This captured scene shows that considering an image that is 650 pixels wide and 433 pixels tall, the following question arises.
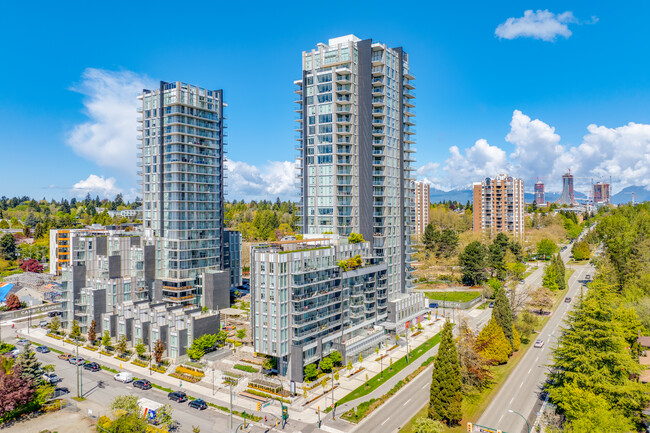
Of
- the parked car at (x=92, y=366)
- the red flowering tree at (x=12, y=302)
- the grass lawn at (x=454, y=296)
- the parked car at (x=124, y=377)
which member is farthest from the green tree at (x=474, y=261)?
the red flowering tree at (x=12, y=302)

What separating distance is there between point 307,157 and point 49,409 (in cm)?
6347

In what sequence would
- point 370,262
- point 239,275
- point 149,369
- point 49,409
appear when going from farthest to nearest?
point 239,275 → point 370,262 → point 149,369 → point 49,409

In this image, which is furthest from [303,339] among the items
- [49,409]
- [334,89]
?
[334,89]

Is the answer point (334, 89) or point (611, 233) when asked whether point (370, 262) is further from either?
point (611, 233)

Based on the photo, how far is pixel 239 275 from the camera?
126688 mm

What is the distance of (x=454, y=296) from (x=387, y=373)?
6099 cm

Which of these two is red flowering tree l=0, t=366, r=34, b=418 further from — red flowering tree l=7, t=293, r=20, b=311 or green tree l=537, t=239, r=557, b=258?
green tree l=537, t=239, r=557, b=258

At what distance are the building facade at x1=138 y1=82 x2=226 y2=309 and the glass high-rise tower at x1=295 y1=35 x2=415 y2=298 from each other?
26.0m

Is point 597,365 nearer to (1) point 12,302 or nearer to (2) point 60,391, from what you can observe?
(2) point 60,391

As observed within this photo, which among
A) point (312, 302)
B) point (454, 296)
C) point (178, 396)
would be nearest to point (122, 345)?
point (178, 396)

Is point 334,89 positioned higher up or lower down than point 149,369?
higher up

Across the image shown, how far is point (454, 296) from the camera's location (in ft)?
414

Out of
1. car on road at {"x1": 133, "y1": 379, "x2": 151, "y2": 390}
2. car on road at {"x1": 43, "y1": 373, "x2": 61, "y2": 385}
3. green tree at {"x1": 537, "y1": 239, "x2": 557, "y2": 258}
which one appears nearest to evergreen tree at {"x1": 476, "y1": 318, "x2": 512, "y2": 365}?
car on road at {"x1": 133, "y1": 379, "x2": 151, "y2": 390}

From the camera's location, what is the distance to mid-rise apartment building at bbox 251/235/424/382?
66188 millimetres
